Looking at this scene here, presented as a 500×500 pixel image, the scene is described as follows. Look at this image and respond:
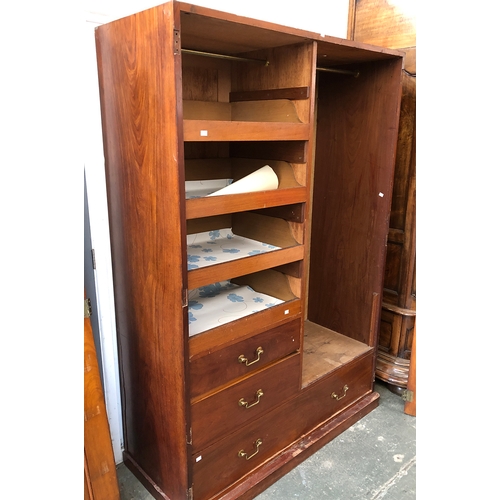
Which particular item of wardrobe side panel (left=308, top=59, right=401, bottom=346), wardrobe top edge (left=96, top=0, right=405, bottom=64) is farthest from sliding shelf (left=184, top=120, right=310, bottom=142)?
wardrobe side panel (left=308, top=59, right=401, bottom=346)

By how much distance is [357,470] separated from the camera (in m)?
1.93

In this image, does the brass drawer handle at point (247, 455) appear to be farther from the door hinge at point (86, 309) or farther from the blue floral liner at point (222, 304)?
the door hinge at point (86, 309)

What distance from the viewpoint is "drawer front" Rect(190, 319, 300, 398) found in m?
1.54

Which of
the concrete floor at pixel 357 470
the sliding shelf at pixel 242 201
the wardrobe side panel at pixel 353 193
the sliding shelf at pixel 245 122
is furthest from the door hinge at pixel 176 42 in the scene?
the concrete floor at pixel 357 470

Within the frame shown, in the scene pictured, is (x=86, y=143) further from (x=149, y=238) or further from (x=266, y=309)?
(x=266, y=309)

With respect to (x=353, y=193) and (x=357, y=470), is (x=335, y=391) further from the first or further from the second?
(x=353, y=193)

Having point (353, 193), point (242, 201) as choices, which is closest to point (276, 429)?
point (242, 201)

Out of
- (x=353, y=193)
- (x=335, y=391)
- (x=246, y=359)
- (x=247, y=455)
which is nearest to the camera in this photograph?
(x=246, y=359)

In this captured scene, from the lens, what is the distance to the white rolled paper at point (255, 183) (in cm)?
161

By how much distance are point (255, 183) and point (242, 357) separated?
0.65 meters

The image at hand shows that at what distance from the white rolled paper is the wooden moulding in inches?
7.5

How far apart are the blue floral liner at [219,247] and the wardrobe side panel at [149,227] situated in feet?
0.66

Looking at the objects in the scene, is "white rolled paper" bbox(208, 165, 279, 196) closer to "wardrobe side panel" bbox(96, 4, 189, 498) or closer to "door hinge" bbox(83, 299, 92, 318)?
"wardrobe side panel" bbox(96, 4, 189, 498)

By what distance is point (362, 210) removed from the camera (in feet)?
7.40
